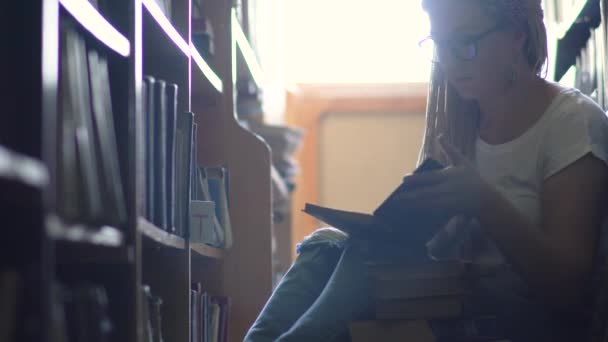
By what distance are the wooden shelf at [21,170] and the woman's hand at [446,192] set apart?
0.68 metres

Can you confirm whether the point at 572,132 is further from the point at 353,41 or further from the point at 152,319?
the point at 353,41

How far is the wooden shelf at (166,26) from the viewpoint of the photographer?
1.35 metres

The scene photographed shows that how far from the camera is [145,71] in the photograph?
1.66 m

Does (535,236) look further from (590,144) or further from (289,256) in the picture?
(289,256)

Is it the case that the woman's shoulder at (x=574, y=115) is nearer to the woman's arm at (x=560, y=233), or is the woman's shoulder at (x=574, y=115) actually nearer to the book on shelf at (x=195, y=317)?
the woman's arm at (x=560, y=233)

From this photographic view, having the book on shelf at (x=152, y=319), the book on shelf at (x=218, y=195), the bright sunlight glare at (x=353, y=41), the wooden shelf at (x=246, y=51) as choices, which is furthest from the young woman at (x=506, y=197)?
the bright sunlight glare at (x=353, y=41)

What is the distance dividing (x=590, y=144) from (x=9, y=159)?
95 centimetres

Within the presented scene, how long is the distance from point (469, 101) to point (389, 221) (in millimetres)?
489

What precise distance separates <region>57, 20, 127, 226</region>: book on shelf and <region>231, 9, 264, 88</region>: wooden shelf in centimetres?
113

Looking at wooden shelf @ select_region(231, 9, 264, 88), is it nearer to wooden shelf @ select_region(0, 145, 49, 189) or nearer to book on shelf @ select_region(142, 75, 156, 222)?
book on shelf @ select_region(142, 75, 156, 222)

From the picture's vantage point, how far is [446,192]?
1271 mm

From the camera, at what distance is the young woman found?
1.25 m

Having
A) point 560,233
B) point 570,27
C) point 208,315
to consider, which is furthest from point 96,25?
point 570,27

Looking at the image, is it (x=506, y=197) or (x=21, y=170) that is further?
(x=506, y=197)
